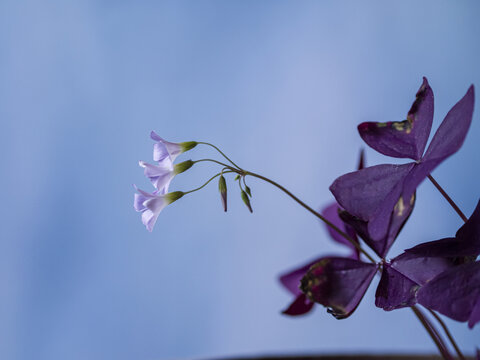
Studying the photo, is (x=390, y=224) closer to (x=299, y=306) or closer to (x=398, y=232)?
(x=398, y=232)

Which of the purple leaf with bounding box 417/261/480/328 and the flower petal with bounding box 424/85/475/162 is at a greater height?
the flower petal with bounding box 424/85/475/162

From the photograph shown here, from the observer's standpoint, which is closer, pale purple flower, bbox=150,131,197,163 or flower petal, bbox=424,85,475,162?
flower petal, bbox=424,85,475,162

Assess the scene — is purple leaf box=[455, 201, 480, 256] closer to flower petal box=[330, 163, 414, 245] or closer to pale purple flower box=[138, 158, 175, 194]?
flower petal box=[330, 163, 414, 245]

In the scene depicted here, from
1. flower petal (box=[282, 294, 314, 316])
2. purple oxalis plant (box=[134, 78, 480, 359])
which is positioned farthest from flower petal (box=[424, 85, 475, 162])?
flower petal (box=[282, 294, 314, 316])

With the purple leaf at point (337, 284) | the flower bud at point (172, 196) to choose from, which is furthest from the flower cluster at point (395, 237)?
the flower bud at point (172, 196)

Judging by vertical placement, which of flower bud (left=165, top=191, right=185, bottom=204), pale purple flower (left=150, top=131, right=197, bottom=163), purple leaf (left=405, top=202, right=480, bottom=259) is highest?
pale purple flower (left=150, top=131, right=197, bottom=163)

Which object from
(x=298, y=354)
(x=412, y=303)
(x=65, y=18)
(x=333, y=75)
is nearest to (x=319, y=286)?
(x=412, y=303)

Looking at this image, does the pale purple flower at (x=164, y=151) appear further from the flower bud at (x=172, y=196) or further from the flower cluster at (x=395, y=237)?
the flower cluster at (x=395, y=237)

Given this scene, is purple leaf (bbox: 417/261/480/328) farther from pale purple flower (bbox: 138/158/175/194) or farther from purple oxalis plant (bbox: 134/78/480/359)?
pale purple flower (bbox: 138/158/175/194)
